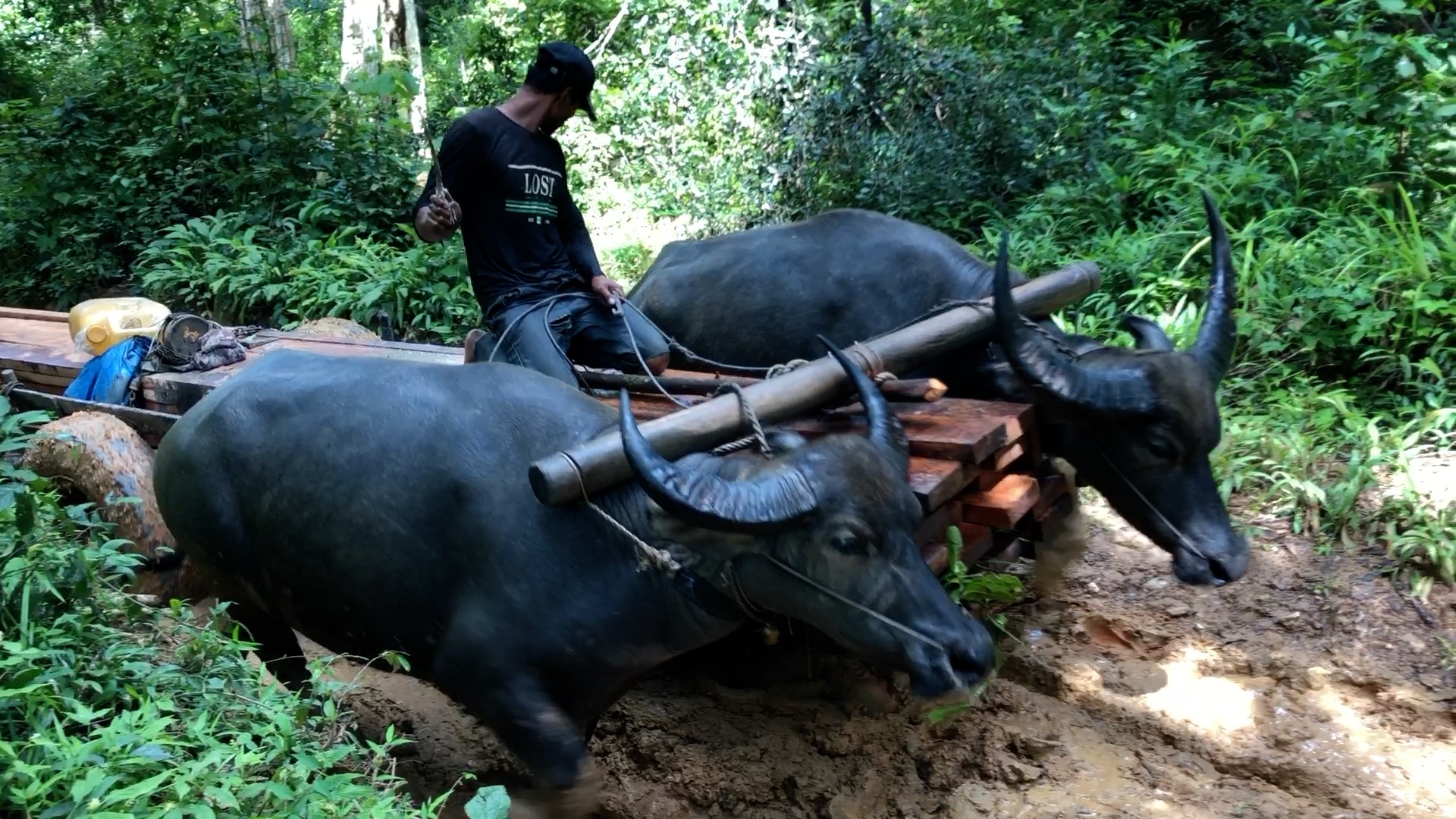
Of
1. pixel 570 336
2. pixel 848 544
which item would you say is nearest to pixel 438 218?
pixel 570 336

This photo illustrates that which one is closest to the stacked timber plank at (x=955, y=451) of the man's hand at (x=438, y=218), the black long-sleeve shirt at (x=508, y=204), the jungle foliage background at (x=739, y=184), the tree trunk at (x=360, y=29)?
the black long-sleeve shirt at (x=508, y=204)

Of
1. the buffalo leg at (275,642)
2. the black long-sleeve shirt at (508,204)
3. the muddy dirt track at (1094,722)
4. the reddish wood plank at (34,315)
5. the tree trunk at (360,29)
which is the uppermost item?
the tree trunk at (360,29)

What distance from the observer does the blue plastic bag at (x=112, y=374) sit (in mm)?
5102

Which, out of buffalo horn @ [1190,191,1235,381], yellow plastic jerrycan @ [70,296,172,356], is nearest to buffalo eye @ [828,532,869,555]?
buffalo horn @ [1190,191,1235,381]

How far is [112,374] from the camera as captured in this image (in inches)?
203

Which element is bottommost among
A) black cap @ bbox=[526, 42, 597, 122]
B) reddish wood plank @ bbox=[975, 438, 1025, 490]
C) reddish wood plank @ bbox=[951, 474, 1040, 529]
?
reddish wood plank @ bbox=[951, 474, 1040, 529]

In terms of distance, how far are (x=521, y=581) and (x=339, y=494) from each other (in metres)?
0.76

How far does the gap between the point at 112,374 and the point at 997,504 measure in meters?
4.22

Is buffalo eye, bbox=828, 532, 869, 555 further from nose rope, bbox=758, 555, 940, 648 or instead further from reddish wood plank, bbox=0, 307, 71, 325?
reddish wood plank, bbox=0, 307, 71, 325

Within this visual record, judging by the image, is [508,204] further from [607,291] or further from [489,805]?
[489,805]

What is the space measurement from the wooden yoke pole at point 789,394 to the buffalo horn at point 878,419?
0.83 ft

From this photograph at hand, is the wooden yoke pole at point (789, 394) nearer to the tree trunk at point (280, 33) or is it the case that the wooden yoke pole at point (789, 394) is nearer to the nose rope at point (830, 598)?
the nose rope at point (830, 598)

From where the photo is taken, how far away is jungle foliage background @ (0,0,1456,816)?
2.73m

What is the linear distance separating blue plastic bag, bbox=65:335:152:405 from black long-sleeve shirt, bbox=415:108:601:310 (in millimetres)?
1754
